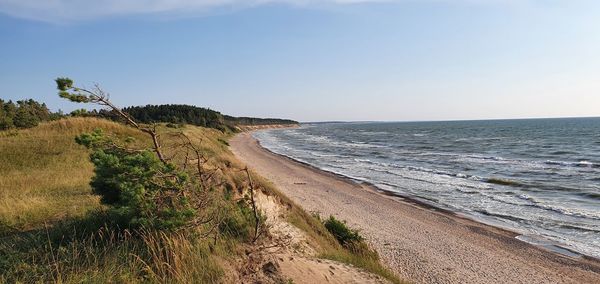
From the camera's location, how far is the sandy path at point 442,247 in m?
11.7

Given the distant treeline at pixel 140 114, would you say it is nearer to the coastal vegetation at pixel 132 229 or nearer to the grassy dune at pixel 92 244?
the grassy dune at pixel 92 244

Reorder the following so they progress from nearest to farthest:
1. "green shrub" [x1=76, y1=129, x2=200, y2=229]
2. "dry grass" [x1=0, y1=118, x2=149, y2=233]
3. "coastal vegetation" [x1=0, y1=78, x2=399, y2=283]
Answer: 1. "coastal vegetation" [x1=0, y1=78, x2=399, y2=283]
2. "green shrub" [x1=76, y1=129, x2=200, y2=229]
3. "dry grass" [x1=0, y1=118, x2=149, y2=233]

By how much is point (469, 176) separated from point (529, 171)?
564 cm

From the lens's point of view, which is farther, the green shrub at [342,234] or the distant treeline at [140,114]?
the distant treeline at [140,114]

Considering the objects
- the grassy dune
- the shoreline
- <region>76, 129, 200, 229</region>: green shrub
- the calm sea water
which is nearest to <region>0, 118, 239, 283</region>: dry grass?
the grassy dune

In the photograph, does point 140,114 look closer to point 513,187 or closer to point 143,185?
point 513,187

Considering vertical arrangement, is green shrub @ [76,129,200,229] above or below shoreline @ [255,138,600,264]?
above

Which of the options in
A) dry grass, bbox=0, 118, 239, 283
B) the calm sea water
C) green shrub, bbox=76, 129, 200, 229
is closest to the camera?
dry grass, bbox=0, 118, 239, 283

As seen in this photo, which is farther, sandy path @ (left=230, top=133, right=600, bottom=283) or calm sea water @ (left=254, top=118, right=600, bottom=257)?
calm sea water @ (left=254, top=118, right=600, bottom=257)

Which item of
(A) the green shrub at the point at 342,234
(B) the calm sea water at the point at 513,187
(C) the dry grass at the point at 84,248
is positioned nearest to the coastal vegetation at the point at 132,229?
(C) the dry grass at the point at 84,248

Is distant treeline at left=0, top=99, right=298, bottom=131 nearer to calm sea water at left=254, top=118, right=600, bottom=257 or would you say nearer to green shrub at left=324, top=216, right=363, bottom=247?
calm sea water at left=254, top=118, right=600, bottom=257

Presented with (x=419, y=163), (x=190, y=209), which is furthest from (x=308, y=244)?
(x=419, y=163)

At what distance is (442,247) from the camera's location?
14086 mm

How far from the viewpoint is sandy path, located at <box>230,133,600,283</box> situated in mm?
11688
